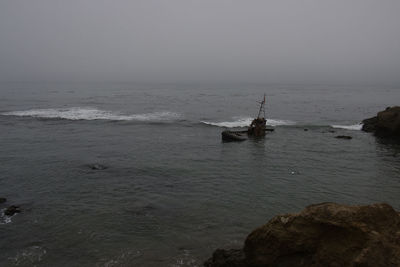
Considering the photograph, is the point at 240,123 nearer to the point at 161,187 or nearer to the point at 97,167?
the point at 97,167

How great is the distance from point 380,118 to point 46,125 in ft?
149

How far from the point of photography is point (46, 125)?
4609 cm

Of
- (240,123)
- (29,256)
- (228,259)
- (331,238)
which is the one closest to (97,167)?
(29,256)

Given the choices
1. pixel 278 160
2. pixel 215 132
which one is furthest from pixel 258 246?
pixel 215 132

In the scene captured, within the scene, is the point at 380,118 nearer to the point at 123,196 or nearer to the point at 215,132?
the point at 215,132

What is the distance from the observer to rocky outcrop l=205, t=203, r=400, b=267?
7.31 m

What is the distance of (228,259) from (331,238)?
3.61 meters

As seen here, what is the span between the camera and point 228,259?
10.5 meters

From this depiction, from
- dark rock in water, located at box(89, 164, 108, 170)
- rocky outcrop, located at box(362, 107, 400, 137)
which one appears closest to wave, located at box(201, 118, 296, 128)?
rocky outcrop, located at box(362, 107, 400, 137)

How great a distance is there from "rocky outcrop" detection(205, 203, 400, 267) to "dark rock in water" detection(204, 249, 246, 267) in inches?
18.3

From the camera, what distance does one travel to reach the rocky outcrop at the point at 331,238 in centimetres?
731

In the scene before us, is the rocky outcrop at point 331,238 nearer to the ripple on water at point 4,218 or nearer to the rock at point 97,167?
the ripple on water at point 4,218

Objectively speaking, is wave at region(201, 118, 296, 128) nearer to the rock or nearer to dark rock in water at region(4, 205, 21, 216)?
the rock

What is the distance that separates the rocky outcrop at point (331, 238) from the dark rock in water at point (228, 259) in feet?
1.53
